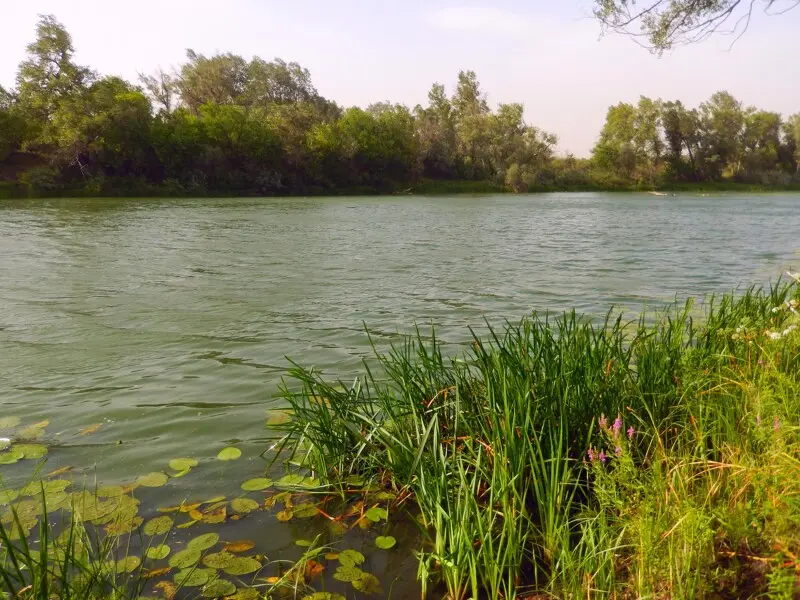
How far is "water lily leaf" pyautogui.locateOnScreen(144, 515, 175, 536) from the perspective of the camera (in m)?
3.58

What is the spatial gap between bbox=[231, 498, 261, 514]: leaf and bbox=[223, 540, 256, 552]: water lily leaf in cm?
36

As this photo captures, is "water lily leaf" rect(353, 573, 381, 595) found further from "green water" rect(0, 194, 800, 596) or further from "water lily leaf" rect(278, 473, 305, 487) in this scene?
"water lily leaf" rect(278, 473, 305, 487)

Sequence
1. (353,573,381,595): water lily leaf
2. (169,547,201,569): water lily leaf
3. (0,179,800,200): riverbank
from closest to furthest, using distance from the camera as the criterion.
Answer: (353,573,381,595): water lily leaf, (169,547,201,569): water lily leaf, (0,179,800,200): riverbank

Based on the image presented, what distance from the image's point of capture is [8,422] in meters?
5.36

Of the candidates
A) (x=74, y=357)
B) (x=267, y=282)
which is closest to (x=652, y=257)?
(x=267, y=282)

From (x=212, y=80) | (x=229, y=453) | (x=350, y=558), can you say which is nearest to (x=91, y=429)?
(x=229, y=453)

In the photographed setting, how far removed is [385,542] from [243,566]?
83 centimetres

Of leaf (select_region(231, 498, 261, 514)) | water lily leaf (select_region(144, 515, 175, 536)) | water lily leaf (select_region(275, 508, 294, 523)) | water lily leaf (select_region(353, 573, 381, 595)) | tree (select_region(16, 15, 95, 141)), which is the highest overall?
tree (select_region(16, 15, 95, 141))

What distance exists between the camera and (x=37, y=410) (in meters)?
5.66

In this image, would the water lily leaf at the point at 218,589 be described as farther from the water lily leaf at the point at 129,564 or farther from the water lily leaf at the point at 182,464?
the water lily leaf at the point at 182,464

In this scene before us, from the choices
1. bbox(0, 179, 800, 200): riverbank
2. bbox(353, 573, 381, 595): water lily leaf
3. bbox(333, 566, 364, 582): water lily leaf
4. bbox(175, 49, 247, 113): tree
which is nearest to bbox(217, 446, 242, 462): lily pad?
bbox(333, 566, 364, 582): water lily leaf

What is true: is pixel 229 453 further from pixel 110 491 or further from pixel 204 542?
pixel 204 542

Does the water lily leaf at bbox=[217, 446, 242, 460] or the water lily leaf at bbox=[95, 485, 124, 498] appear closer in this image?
the water lily leaf at bbox=[95, 485, 124, 498]

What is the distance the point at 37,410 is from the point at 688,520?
18.9 ft
